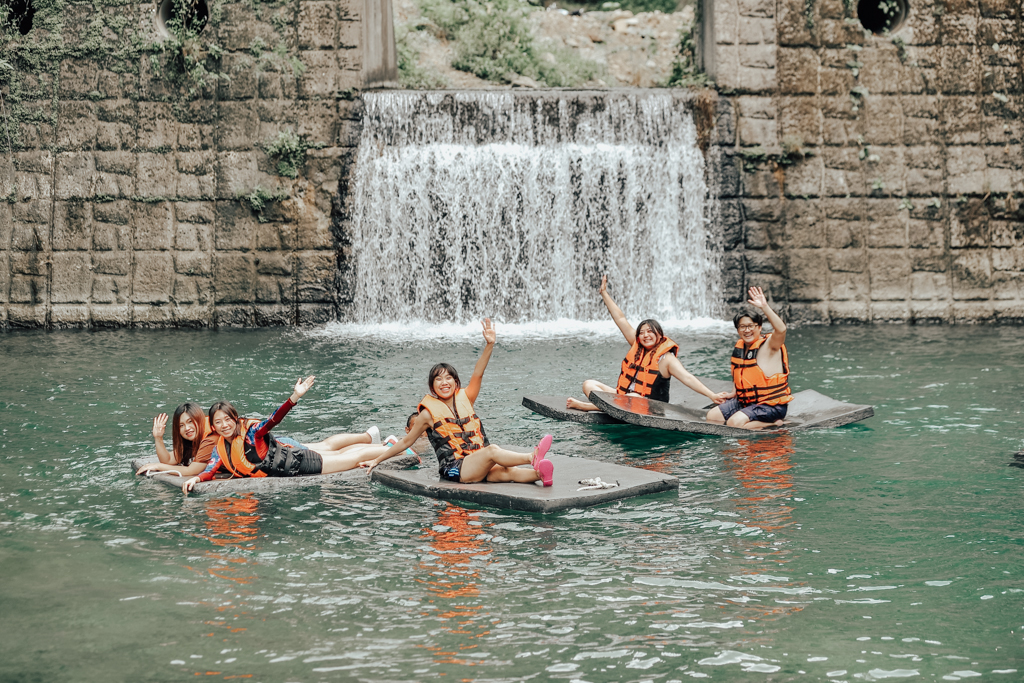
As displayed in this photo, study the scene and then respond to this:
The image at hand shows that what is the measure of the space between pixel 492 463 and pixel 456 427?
342 millimetres

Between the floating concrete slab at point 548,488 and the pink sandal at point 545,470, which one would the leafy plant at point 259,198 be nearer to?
the floating concrete slab at point 548,488

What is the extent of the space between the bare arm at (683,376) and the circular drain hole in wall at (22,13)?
10547 millimetres

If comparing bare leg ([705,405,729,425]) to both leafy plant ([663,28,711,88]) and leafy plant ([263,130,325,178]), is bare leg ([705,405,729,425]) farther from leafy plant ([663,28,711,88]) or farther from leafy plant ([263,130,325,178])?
leafy plant ([263,130,325,178])

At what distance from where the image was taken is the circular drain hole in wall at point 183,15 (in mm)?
14305

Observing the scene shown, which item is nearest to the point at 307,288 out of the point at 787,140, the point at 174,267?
the point at 174,267

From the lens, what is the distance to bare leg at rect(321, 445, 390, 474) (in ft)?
22.8

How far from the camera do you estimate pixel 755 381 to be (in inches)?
317

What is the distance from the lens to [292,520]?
5.97 m

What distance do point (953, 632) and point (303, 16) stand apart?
39.6ft

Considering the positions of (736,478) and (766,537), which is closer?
(766,537)

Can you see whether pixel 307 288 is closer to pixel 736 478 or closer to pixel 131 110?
pixel 131 110

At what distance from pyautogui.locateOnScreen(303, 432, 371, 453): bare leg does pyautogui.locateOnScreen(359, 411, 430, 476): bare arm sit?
269mm

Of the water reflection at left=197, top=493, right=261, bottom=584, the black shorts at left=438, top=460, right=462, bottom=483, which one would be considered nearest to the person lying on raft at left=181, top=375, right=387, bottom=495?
the water reflection at left=197, top=493, right=261, bottom=584

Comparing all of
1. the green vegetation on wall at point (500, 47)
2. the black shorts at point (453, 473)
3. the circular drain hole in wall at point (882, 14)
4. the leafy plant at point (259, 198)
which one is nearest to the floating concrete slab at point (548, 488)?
the black shorts at point (453, 473)
